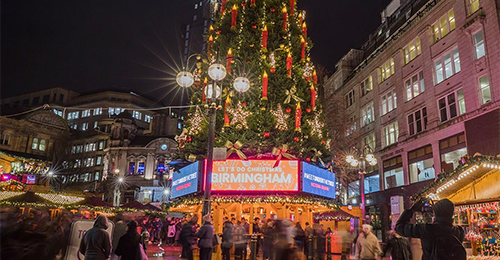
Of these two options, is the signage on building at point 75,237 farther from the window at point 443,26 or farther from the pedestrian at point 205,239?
the window at point 443,26

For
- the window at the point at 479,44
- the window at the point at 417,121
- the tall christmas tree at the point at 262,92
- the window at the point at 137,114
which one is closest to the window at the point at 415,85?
the window at the point at 417,121

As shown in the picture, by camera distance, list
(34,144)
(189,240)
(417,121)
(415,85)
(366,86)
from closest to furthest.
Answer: (189,240) < (417,121) < (415,85) < (366,86) < (34,144)

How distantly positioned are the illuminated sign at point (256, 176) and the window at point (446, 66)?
15790 mm

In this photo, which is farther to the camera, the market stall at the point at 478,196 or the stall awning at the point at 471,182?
the market stall at the point at 478,196

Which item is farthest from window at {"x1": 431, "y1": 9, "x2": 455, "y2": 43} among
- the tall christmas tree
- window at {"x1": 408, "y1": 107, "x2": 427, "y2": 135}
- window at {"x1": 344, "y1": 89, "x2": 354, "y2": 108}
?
window at {"x1": 344, "y1": 89, "x2": 354, "y2": 108}

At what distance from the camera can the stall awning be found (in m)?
12.1

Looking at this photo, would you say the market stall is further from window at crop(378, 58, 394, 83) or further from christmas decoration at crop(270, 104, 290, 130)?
window at crop(378, 58, 394, 83)

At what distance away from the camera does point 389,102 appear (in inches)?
1332

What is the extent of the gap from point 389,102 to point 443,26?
28.4ft

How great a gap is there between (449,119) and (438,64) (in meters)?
4.63

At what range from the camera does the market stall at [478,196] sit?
12.2 metres

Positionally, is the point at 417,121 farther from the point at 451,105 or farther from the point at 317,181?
the point at 317,181

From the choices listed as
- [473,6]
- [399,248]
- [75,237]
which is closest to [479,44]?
[473,6]

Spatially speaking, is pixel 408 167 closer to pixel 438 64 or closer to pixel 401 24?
pixel 438 64
